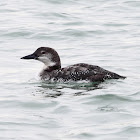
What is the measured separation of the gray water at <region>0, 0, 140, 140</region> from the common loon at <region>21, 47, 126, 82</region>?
16 cm

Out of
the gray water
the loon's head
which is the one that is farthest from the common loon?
the gray water

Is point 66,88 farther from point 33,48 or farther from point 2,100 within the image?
point 33,48

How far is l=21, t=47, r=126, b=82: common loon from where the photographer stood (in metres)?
13.3

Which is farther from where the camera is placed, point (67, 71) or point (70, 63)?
point (70, 63)

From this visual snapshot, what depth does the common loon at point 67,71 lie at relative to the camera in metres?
13.3

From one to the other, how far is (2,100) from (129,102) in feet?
6.86

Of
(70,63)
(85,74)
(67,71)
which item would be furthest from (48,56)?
(85,74)

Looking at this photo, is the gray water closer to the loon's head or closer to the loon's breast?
the loon's breast

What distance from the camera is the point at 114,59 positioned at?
15.5 m

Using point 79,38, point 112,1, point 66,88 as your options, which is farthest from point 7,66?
point 112,1

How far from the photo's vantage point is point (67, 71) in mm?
13602

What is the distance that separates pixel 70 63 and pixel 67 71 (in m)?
1.77

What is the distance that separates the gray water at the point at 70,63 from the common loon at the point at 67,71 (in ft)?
0.54

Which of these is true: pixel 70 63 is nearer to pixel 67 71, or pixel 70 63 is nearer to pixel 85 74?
pixel 67 71
